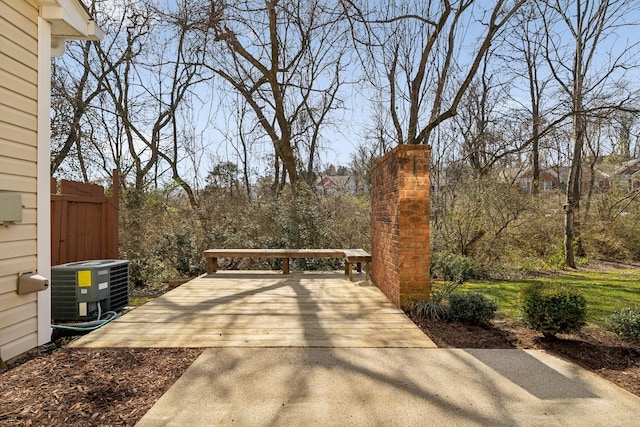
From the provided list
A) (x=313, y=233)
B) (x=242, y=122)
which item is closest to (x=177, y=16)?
(x=242, y=122)

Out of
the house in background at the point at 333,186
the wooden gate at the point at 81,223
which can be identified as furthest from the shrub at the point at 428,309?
the house in background at the point at 333,186

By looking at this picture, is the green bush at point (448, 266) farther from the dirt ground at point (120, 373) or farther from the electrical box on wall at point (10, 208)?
the electrical box on wall at point (10, 208)

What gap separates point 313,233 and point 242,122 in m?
4.48

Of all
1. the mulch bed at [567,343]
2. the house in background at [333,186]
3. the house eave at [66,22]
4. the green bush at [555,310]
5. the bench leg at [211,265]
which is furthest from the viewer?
the house in background at [333,186]

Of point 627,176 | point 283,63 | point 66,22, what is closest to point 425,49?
point 283,63

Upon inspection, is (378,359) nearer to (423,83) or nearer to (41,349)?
(41,349)

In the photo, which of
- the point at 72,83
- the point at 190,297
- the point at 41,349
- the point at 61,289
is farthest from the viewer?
the point at 72,83

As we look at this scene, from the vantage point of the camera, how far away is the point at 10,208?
2668 millimetres

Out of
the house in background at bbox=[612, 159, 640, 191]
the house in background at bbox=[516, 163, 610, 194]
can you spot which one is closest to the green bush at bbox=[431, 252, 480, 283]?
the house in background at bbox=[516, 163, 610, 194]

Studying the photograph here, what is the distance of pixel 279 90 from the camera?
887 centimetres

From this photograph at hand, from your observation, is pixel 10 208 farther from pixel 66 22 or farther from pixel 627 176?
pixel 627 176

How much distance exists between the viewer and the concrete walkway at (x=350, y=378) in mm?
1921

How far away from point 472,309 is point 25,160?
4297mm

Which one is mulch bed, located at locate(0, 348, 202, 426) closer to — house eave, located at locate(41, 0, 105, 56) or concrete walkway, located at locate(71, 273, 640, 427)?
concrete walkway, located at locate(71, 273, 640, 427)
